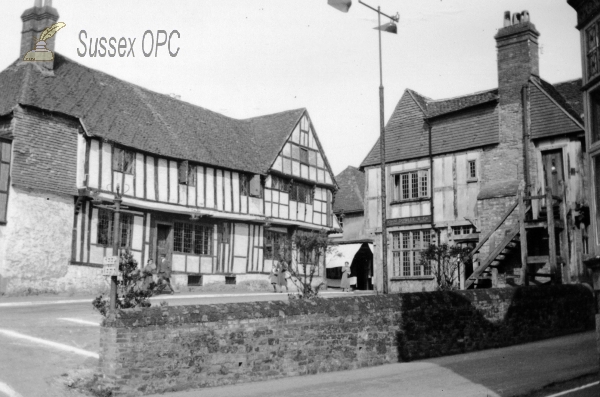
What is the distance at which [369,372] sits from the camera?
1184 cm

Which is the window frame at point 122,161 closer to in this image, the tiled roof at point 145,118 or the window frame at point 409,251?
the tiled roof at point 145,118

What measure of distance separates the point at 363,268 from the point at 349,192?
19.4 feet

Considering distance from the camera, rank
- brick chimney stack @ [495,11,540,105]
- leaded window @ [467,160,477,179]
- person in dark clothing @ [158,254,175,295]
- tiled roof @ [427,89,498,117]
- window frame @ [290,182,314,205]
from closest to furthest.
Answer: brick chimney stack @ [495,11,540,105]
tiled roof @ [427,89,498,117]
leaded window @ [467,160,477,179]
person in dark clothing @ [158,254,175,295]
window frame @ [290,182,314,205]

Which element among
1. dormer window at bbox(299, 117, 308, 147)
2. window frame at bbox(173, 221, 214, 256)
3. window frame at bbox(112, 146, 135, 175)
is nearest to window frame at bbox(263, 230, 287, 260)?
window frame at bbox(173, 221, 214, 256)

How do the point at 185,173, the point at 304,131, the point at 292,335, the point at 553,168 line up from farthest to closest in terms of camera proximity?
1. the point at 304,131
2. the point at 185,173
3. the point at 553,168
4. the point at 292,335

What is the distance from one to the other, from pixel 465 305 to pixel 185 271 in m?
16.5

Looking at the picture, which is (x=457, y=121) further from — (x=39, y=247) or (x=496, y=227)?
(x=39, y=247)

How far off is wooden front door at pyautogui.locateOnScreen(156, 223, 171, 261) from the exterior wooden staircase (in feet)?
41.8

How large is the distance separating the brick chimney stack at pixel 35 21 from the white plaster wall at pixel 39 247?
6.48 meters

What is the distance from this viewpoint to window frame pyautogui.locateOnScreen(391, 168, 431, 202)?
1058 inches

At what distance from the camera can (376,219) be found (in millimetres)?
28812

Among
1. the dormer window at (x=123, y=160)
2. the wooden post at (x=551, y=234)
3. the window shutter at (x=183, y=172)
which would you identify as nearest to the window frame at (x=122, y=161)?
the dormer window at (x=123, y=160)

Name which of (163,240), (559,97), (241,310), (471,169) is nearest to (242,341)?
(241,310)

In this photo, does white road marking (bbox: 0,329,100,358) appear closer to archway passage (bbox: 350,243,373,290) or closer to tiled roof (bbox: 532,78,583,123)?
tiled roof (bbox: 532,78,583,123)
